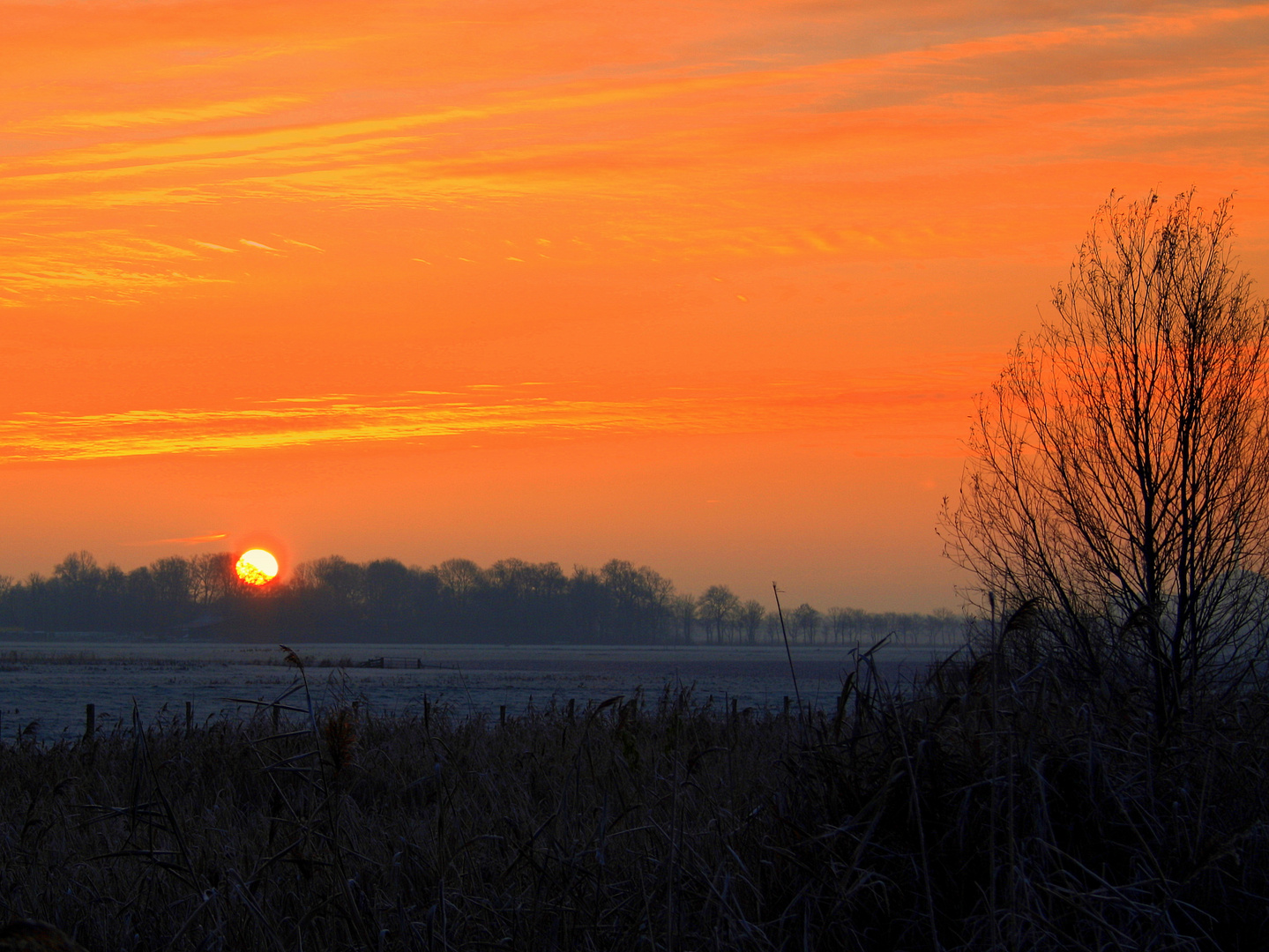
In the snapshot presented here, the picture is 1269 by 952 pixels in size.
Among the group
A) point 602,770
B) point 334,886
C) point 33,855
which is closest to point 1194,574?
point 602,770

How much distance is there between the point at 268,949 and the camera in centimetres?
522

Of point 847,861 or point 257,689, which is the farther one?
point 257,689

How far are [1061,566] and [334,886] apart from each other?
41.6ft

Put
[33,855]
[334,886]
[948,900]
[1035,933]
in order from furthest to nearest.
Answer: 1. [33,855]
2. [334,886]
3. [948,900]
4. [1035,933]

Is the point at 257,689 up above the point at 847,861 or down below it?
below

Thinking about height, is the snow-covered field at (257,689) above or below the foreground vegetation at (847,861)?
below

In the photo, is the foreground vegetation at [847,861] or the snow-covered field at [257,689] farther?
the snow-covered field at [257,689]

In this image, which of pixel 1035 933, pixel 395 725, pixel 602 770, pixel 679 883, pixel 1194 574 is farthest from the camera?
pixel 395 725

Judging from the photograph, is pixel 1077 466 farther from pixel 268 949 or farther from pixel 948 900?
pixel 268 949

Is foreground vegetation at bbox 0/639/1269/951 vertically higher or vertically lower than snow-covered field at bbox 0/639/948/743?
higher

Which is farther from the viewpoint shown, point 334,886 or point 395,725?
point 395,725

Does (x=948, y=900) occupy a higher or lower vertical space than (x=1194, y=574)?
lower

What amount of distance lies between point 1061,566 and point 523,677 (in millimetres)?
58633

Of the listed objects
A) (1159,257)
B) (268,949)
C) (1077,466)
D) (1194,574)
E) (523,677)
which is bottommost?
(523,677)
